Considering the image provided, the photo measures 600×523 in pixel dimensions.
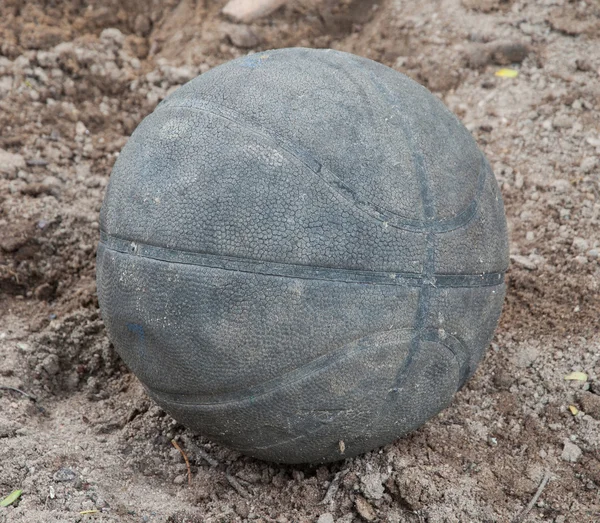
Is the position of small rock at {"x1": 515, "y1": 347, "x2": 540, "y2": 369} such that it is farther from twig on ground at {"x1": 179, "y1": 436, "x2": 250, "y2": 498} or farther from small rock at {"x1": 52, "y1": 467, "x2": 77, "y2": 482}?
small rock at {"x1": 52, "y1": 467, "x2": 77, "y2": 482}

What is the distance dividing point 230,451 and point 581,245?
2.64 metres

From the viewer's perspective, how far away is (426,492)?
11.3ft

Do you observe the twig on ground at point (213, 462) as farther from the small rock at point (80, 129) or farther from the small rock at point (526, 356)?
the small rock at point (80, 129)

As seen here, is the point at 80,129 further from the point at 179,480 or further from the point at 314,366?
the point at 314,366

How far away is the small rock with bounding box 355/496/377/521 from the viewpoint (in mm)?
3369

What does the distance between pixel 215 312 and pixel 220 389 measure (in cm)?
36

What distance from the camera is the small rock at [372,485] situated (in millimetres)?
3449

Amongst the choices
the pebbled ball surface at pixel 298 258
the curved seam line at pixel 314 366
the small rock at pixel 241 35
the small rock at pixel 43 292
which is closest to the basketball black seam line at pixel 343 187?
the pebbled ball surface at pixel 298 258

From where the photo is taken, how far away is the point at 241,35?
20.7 ft

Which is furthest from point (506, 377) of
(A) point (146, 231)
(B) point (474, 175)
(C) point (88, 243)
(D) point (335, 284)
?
(C) point (88, 243)

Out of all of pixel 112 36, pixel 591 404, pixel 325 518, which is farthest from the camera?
pixel 112 36

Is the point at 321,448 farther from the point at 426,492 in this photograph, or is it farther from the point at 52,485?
the point at 52,485

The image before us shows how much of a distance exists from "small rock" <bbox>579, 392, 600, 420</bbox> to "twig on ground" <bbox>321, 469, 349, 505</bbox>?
139cm

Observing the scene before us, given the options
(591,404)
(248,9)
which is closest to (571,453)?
(591,404)
